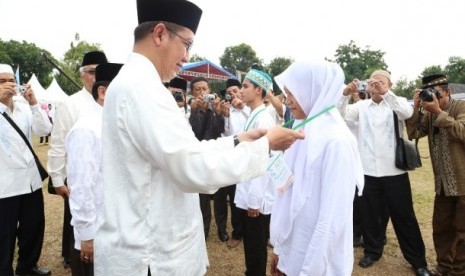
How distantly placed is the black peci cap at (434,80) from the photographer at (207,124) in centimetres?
302

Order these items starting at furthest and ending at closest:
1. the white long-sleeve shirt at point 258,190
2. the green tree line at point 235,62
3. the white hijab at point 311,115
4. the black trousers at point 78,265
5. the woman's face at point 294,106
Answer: the green tree line at point 235,62 → the white long-sleeve shirt at point 258,190 → the black trousers at point 78,265 → the woman's face at point 294,106 → the white hijab at point 311,115

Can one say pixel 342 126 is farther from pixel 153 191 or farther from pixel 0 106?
pixel 0 106

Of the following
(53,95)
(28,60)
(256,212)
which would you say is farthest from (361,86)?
(28,60)

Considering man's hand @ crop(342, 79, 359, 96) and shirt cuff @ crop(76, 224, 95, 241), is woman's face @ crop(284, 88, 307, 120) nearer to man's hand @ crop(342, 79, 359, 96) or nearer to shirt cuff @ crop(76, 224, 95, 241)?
shirt cuff @ crop(76, 224, 95, 241)

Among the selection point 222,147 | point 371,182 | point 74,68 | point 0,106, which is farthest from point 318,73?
point 74,68

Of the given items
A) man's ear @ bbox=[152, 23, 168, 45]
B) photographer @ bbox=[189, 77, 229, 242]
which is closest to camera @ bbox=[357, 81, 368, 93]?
photographer @ bbox=[189, 77, 229, 242]

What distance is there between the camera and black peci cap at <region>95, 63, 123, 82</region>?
110 inches

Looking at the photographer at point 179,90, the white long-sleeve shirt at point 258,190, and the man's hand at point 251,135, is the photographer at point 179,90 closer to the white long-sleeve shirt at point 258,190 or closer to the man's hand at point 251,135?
the white long-sleeve shirt at point 258,190

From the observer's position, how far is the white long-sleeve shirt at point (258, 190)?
139 inches

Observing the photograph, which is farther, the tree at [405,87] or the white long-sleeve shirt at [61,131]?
the tree at [405,87]

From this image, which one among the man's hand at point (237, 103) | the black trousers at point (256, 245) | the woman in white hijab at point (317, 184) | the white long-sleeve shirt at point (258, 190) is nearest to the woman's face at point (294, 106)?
the woman in white hijab at point (317, 184)

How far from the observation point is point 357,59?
62188 mm

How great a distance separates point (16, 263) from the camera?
4.39 meters

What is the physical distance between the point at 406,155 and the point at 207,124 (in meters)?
3.04
